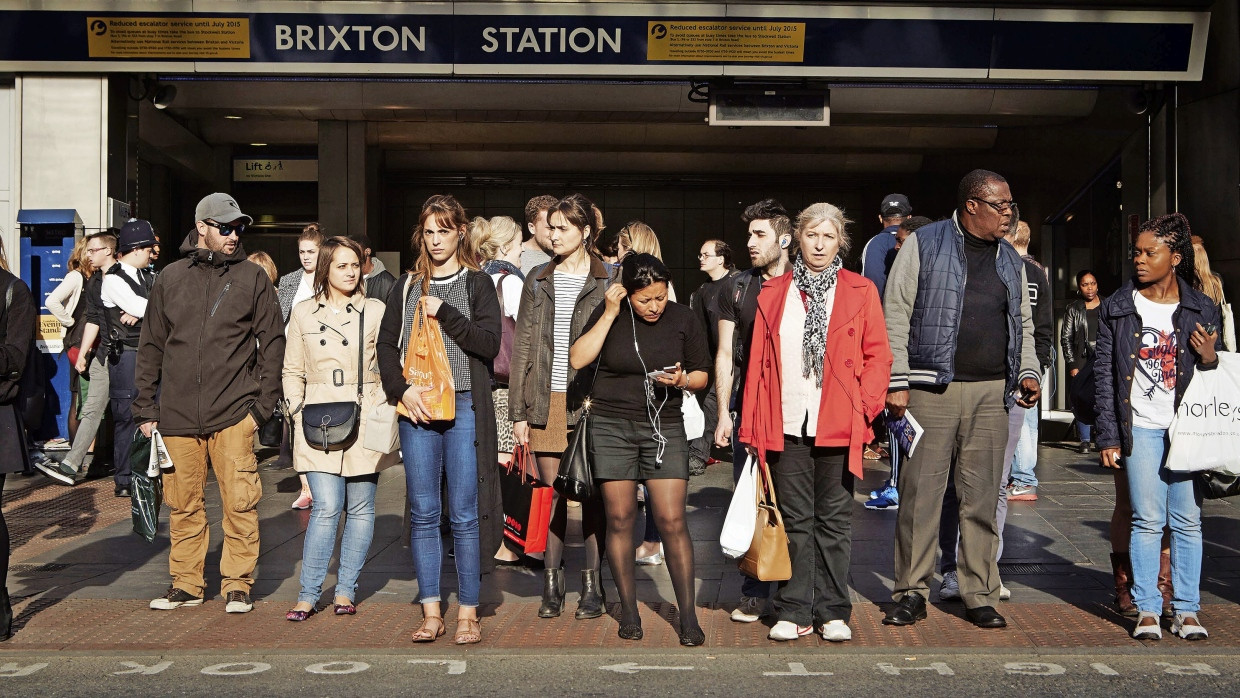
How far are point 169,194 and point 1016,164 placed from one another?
988cm

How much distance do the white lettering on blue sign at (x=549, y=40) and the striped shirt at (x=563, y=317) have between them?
19.1 ft

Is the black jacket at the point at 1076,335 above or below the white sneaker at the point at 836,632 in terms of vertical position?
above

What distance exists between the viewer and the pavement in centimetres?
538

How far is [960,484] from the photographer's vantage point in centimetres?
599

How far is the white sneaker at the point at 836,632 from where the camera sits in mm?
5543

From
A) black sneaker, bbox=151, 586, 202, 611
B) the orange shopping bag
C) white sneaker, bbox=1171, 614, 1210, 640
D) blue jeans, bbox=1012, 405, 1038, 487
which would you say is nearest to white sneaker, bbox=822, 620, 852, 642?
white sneaker, bbox=1171, 614, 1210, 640

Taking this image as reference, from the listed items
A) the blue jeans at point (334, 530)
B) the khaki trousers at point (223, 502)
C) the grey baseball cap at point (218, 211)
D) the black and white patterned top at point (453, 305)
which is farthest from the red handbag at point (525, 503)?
→ the grey baseball cap at point (218, 211)

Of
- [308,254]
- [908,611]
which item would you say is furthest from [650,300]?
[308,254]

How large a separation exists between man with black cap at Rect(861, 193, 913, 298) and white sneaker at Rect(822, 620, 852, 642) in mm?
2505

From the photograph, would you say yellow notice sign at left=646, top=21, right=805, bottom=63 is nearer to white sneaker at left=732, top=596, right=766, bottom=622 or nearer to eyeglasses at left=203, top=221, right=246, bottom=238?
eyeglasses at left=203, top=221, right=246, bottom=238

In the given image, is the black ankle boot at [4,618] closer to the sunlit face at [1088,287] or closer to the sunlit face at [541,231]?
the sunlit face at [541,231]

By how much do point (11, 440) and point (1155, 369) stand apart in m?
5.11

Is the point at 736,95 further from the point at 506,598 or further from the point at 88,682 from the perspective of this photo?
the point at 88,682

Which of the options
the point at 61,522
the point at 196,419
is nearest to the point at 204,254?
the point at 196,419
